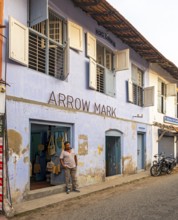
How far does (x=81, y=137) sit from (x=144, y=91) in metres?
7.23

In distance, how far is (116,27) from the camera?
13.9 meters

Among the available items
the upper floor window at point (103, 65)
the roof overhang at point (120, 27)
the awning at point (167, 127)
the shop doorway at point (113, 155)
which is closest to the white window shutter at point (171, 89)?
the awning at point (167, 127)

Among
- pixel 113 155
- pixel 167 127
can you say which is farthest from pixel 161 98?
pixel 113 155

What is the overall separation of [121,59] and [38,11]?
6.01m

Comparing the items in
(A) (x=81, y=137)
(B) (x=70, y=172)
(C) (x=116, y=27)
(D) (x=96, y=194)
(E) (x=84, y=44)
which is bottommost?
(D) (x=96, y=194)

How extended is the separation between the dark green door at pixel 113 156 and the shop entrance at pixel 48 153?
315cm

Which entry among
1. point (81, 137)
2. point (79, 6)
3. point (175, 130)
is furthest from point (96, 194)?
point (175, 130)

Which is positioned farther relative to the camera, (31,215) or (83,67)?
(83,67)

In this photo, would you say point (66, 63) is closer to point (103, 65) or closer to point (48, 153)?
point (48, 153)

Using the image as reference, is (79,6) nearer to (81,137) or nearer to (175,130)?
(81,137)

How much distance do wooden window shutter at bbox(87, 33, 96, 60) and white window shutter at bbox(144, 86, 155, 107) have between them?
5861mm

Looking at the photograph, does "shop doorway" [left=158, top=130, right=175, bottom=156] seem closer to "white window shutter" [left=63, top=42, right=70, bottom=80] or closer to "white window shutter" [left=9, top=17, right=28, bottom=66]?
"white window shutter" [left=63, top=42, right=70, bottom=80]

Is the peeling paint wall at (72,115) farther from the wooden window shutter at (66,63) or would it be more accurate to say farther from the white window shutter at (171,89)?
the white window shutter at (171,89)

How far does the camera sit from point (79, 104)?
1209 centimetres
